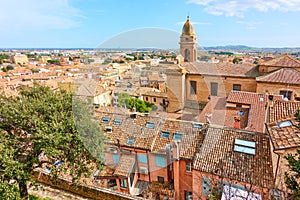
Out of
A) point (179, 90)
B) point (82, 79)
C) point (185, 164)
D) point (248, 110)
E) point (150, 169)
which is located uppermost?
point (82, 79)

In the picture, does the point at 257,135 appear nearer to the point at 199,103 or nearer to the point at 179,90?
the point at 179,90

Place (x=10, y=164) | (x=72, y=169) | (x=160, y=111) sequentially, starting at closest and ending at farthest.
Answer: (x=10, y=164)
(x=72, y=169)
(x=160, y=111)

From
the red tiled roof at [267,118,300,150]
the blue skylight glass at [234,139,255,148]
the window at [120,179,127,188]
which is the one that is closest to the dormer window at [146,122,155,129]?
the window at [120,179,127,188]

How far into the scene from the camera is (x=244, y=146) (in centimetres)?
728

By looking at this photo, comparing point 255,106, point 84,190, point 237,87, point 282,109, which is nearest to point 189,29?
point 237,87

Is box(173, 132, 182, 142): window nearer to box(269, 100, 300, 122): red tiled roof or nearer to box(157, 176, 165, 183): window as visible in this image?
box(157, 176, 165, 183): window

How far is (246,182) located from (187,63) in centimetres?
1075

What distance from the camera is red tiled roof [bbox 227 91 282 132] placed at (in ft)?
29.2

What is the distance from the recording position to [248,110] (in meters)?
10.2

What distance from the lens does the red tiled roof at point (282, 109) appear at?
8195mm

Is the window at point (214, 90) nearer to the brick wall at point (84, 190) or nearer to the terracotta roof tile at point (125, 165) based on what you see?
the terracotta roof tile at point (125, 165)

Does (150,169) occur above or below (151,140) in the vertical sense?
below

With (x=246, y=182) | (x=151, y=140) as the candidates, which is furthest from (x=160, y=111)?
(x=246, y=182)

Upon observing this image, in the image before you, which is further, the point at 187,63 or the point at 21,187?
the point at 187,63
